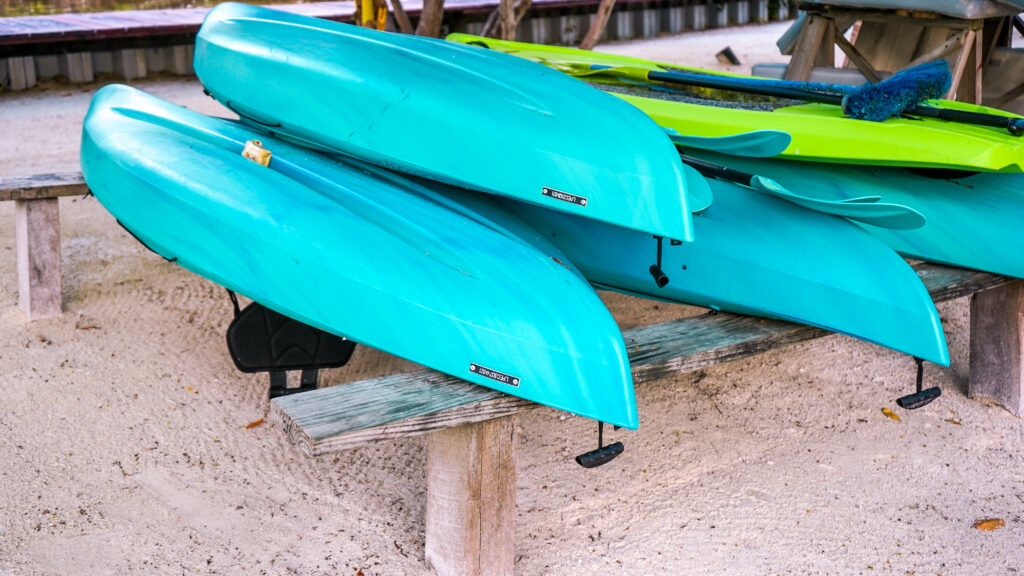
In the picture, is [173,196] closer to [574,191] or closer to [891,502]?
[574,191]

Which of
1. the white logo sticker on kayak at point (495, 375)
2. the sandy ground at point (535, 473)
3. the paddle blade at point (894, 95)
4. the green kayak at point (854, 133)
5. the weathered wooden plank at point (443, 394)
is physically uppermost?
the paddle blade at point (894, 95)

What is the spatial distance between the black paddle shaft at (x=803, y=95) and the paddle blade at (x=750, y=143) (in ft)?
2.09

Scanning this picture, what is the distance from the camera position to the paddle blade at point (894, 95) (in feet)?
9.68

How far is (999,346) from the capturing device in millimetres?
3152

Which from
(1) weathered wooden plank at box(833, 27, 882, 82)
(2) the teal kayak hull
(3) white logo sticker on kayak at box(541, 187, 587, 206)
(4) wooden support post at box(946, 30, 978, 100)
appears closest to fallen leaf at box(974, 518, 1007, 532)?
(2) the teal kayak hull

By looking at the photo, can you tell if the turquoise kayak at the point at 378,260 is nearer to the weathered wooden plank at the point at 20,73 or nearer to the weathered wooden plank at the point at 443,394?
the weathered wooden plank at the point at 443,394

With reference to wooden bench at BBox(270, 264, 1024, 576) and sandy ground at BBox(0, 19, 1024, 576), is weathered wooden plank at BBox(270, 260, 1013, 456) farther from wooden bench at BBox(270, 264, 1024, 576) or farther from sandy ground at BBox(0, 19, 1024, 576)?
sandy ground at BBox(0, 19, 1024, 576)

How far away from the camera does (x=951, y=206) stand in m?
2.90

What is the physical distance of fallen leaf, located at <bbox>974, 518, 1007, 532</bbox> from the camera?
2508 mm

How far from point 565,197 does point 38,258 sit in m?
2.28

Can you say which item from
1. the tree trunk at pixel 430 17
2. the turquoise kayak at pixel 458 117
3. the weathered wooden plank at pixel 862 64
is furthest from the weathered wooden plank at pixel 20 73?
the weathered wooden plank at pixel 862 64

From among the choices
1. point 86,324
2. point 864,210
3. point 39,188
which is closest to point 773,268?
point 864,210

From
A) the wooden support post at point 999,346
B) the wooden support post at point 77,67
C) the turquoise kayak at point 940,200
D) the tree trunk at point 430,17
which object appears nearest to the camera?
the turquoise kayak at point 940,200

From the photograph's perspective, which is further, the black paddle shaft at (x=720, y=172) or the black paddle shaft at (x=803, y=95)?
the black paddle shaft at (x=803, y=95)
